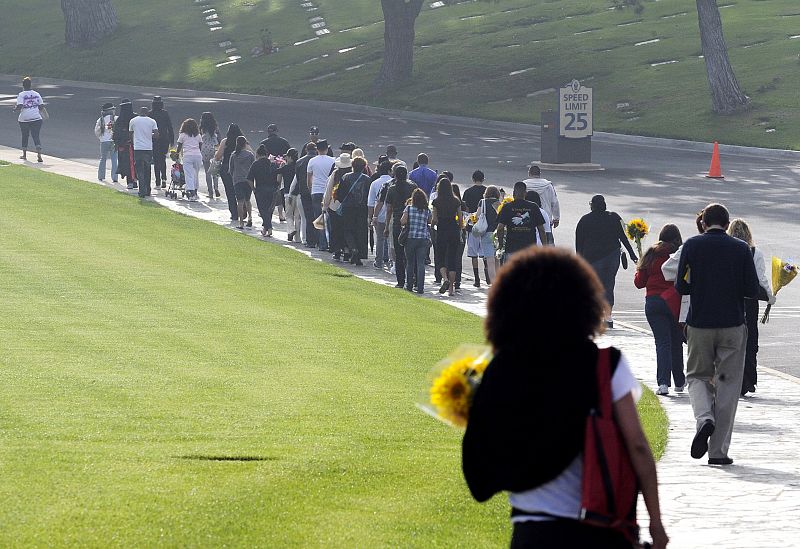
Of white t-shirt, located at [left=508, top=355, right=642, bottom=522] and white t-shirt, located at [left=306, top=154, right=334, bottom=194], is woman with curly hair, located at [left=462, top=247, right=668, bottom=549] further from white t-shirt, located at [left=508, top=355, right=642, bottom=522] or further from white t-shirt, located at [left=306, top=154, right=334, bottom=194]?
white t-shirt, located at [left=306, top=154, right=334, bottom=194]

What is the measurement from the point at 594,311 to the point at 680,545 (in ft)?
12.0

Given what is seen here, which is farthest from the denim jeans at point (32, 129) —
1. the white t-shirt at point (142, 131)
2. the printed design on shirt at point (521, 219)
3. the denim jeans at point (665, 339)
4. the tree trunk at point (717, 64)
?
the denim jeans at point (665, 339)

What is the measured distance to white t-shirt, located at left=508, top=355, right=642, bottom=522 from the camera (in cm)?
443

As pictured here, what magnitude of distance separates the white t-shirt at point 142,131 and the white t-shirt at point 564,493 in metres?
23.8

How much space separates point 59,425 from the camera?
32.6 ft

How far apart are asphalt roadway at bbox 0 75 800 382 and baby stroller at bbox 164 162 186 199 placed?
18.2 feet

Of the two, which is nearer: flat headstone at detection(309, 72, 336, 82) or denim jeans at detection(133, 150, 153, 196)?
denim jeans at detection(133, 150, 153, 196)

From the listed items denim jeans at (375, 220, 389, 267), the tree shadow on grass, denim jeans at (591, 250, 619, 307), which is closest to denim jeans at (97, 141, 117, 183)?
denim jeans at (375, 220, 389, 267)

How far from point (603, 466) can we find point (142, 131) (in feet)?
78.8

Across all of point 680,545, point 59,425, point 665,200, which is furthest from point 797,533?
point 665,200

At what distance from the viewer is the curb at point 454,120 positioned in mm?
36375

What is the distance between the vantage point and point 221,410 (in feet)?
35.4

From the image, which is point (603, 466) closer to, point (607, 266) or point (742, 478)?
point (742, 478)

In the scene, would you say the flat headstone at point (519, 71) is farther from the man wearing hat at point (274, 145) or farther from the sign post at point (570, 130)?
the man wearing hat at point (274, 145)
